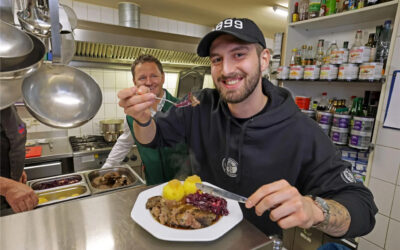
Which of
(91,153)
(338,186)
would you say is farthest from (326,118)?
(91,153)

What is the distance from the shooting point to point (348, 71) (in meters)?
1.54

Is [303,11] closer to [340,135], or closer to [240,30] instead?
[340,135]

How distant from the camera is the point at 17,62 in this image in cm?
59

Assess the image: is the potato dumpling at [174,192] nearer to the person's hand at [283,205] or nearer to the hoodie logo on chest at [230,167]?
the person's hand at [283,205]

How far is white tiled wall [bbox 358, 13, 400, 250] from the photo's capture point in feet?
4.76

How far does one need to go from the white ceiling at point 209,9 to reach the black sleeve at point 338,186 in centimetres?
208

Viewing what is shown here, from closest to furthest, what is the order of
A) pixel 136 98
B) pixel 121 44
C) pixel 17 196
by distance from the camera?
pixel 136 98 < pixel 17 196 < pixel 121 44

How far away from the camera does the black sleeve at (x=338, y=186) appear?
2.49 feet

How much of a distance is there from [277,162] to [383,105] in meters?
1.03

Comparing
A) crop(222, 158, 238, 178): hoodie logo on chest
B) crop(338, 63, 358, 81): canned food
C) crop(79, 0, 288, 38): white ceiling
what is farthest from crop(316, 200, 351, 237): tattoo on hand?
crop(79, 0, 288, 38): white ceiling

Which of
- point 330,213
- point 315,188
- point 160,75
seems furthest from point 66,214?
point 160,75

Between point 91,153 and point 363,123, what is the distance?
2.49 meters

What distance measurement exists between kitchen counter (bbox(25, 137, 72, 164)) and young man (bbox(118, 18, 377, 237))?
165 centimetres

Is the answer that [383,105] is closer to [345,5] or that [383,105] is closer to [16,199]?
[345,5]
